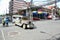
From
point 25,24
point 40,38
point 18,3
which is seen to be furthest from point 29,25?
point 18,3

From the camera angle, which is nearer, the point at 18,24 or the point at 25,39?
the point at 25,39

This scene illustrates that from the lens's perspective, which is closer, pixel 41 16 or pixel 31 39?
pixel 31 39

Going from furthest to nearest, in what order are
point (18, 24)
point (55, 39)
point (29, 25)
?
point (18, 24) < point (29, 25) < point (55, 39)

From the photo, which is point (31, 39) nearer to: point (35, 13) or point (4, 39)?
point (4, 39)

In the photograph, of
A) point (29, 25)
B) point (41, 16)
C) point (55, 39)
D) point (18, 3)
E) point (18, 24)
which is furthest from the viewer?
point (18, 3)

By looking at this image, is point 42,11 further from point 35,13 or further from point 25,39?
point 25,39

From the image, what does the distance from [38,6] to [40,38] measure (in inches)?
1515

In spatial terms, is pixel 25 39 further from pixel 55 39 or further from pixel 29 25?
pixel 29 25

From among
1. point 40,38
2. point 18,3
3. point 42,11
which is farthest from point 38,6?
point 18,3

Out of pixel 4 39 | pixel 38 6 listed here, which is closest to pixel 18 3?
pixel 38 6

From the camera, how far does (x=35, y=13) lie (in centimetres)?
5081

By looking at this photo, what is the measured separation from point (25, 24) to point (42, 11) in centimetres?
3075

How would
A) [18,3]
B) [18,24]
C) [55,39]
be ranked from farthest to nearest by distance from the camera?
[18,3]
[18,24]
[55,39]

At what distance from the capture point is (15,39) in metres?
14.7
